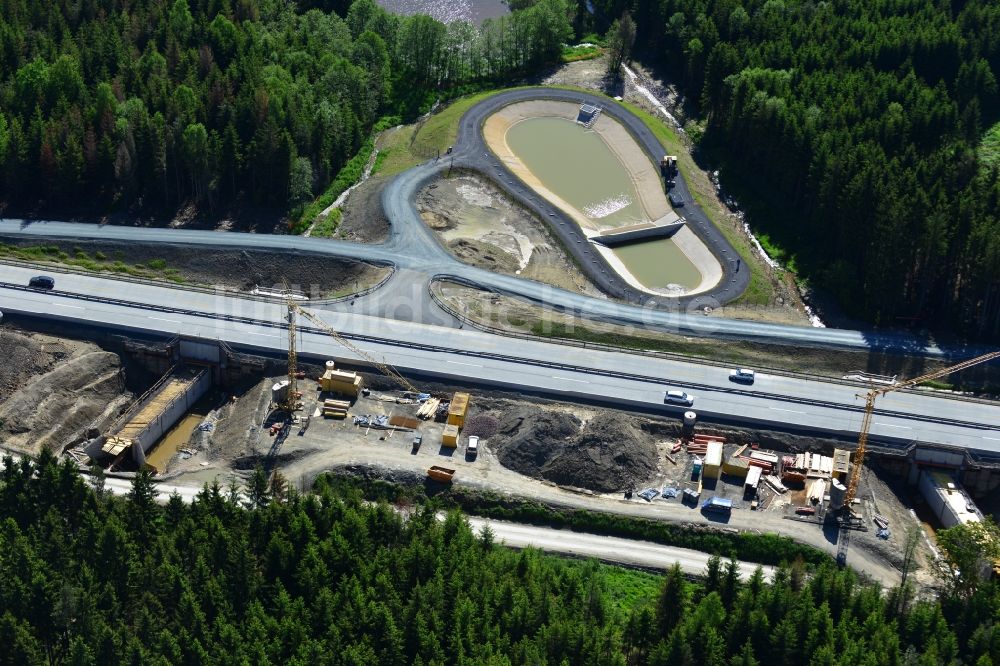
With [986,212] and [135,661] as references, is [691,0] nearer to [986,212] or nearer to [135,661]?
[986,212]

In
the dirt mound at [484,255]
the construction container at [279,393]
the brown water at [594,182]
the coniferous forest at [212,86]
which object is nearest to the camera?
the construction container at [279,393]

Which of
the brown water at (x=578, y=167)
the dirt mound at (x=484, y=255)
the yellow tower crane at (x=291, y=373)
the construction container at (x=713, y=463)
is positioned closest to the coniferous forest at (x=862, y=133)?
the brown water at (x=578, y=167)

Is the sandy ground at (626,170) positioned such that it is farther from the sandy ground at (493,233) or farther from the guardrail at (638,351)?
the guardrail at (638,351)

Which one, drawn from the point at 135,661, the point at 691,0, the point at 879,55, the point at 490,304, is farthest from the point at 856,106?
the point at 135,661

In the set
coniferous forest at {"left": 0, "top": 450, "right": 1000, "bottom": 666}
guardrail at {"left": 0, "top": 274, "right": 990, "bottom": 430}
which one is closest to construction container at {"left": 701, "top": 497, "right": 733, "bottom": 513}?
coniferous forest at {"left": 0, "top": 450, "right": 1000, "bottom": 666}

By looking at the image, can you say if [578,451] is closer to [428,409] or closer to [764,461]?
[428,409]

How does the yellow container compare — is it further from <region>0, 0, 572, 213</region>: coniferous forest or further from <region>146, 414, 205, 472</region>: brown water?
<region>0, 0, 572, 213</region>: coniferous forest

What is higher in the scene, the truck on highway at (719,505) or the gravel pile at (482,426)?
the gravel pile at (482,426)
